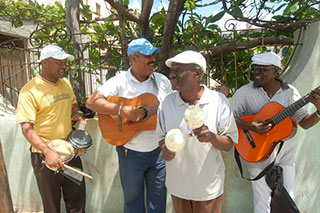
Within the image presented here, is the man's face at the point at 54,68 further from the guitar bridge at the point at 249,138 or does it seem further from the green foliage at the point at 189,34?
the guitar bridge at the point at 249,138

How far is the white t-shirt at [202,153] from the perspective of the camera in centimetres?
187

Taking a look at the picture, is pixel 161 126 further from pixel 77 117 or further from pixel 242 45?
pixel 242 45

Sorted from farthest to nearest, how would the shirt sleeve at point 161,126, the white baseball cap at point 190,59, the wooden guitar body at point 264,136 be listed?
the wooden guitar body at point 264,136 → the shirt sleeve at point 161,126 → the white baseball cap at point 190,59

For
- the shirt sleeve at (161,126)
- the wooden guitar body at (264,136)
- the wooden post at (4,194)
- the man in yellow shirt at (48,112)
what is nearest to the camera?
the wooden post at (4,194)

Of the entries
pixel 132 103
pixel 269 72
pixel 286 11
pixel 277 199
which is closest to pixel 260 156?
pixel 277 199

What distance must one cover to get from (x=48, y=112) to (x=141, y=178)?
Result: 1.14 metres

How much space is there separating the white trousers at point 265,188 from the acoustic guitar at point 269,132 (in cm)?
19

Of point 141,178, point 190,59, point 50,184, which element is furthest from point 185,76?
point 50,184

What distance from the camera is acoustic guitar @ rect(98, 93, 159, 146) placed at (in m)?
2.48

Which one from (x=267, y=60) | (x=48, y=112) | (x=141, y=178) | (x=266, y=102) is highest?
(x=267, y=60)

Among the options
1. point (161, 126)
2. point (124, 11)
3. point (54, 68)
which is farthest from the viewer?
point (124, 11)

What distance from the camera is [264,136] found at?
7.87 feet

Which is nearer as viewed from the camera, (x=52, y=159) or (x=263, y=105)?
(x=52, y=159)

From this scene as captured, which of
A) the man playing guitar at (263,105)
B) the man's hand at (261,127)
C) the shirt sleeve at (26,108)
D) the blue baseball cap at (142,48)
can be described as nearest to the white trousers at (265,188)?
the man playing guitar at (263,105)
